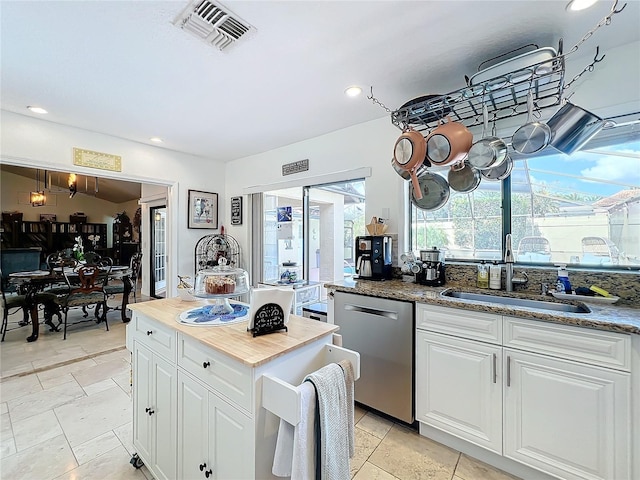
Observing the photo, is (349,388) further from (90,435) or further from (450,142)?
(90,435)

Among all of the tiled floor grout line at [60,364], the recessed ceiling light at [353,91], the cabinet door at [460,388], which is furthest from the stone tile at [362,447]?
the tiled floor grout line at [60,364]

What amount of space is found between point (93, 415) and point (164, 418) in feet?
4.10

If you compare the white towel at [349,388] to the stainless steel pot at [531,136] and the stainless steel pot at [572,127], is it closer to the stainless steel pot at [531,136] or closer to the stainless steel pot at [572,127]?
the stainless steel pot at [531,136]

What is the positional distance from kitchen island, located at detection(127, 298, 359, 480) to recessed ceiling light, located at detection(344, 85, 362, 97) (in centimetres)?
182

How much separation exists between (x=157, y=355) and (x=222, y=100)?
6.80ft

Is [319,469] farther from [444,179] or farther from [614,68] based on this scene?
[614,68]

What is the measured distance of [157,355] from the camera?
1.48m

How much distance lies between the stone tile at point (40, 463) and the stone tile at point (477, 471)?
230cm

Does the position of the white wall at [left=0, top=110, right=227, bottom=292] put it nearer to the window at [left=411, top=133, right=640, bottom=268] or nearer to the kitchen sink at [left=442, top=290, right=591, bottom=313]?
the window at [left=411, top=133, right=640, bottom=268]

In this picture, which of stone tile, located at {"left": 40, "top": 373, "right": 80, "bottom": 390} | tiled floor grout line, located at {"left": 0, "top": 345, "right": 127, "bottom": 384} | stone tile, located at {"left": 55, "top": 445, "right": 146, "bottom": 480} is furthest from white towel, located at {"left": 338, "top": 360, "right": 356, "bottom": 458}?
tiled floor grout line, located at {"left": 0, "top": 345, "right": 127, "bottom": 384}

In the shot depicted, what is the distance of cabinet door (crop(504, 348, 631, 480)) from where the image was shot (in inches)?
51.1

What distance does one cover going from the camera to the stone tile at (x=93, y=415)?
6.40 ft

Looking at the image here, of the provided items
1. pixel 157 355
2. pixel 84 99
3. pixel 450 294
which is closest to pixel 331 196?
pixel 450 294

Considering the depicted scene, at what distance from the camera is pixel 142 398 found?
1606 millimetres
